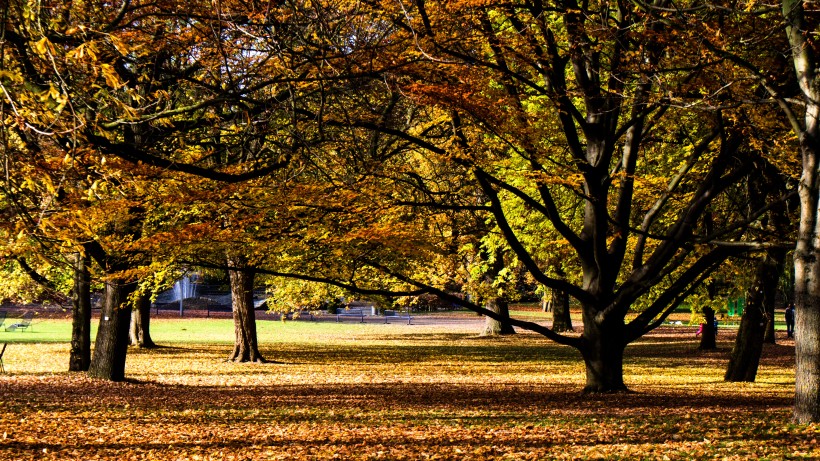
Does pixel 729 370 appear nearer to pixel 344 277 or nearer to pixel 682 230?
pixel 682 230

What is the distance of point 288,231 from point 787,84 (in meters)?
8.67

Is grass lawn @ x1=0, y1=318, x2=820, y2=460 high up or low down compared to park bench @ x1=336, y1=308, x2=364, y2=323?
down

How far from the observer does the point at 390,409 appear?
14180 mm

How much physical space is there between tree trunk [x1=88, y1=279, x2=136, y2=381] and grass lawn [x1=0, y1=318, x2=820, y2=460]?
48 centimetres

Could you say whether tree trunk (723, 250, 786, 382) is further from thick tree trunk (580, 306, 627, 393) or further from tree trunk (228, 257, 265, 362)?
tree trunk (228, 257, 265, 362)

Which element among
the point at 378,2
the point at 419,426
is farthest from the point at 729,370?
the point at 378,2

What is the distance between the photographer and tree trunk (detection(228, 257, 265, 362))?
23953 mm

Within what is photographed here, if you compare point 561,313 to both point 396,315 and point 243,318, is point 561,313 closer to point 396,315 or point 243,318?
point 243,318

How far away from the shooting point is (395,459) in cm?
893

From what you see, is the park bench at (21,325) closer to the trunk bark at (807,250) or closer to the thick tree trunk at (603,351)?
the thick tree trunk at (603,351)

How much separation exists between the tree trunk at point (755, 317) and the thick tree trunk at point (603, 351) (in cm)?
360

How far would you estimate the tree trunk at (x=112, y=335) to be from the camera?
17.7 metres

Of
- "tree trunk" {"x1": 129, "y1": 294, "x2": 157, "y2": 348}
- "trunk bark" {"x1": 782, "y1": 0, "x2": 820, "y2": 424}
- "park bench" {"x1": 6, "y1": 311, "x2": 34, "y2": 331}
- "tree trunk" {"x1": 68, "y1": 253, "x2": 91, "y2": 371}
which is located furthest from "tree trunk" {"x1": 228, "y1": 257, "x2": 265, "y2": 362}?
"trunk bark" {"x1": 782, "y1": 0, "x2": 820, "y2": 424}

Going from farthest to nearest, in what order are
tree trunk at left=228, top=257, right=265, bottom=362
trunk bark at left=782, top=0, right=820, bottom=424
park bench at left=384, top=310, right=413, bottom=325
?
park bench at left=384, top=310, right=413, bottom=325, tree trunk at left=228, top=257, right=265, bottom=362, trunk bark at left=782, top=0, right=820, bottom=424
